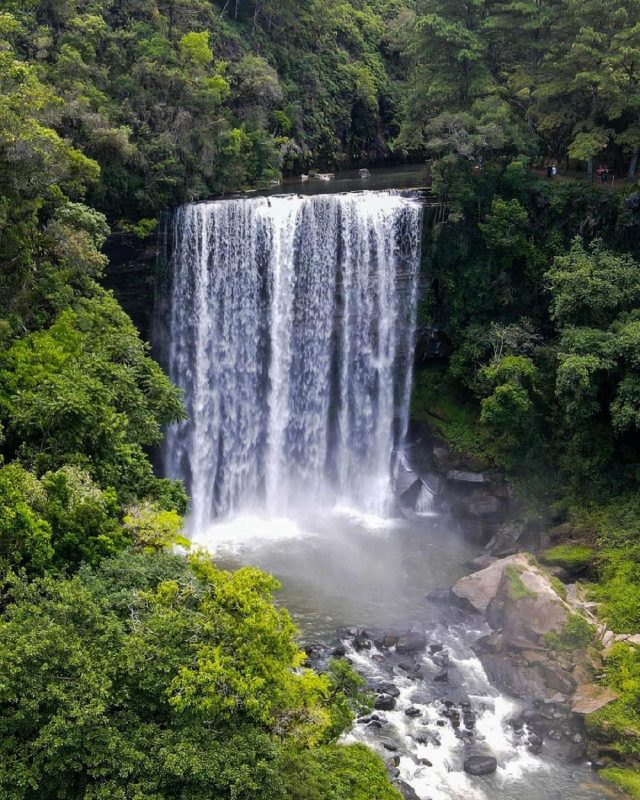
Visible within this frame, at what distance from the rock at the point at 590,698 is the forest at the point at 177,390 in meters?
0.42

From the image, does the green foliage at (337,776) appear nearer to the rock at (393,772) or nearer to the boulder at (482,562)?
the rock at (393,772)

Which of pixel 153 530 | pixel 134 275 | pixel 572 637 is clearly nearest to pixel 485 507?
pixel 572 637

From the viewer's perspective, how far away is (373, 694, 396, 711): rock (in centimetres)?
1844

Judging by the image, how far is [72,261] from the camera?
2080 cm

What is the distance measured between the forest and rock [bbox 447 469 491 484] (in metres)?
0.73

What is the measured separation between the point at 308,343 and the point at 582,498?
10989mm

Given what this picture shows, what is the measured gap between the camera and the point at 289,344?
2802 cm

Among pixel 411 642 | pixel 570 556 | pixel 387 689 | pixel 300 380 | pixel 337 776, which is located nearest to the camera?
pixel 337 776

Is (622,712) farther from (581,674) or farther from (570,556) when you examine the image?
(570,556)

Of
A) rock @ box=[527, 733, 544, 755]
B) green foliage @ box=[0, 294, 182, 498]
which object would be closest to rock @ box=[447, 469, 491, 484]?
rock @ box=[527, 733, 544, 755]

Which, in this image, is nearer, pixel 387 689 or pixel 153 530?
pixel 153 530

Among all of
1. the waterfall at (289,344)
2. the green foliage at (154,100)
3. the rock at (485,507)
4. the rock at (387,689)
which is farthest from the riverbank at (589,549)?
the green foliage at (154,100)

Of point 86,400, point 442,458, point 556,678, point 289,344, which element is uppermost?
point 86,400

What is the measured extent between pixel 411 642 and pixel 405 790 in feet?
16.5
